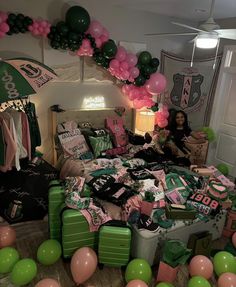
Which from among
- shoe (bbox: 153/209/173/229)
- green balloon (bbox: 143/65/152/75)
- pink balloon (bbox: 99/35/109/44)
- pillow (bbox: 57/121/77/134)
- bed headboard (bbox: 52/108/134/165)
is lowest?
shoe (bbox: 153/209/173/229)

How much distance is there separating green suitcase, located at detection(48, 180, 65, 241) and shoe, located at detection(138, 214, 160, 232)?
2.51 ft

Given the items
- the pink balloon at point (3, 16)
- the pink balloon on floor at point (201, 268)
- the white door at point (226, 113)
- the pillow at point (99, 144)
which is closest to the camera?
the pink balloon on floor at point (201, 268)

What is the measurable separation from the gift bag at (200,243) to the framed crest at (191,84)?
2.75 metres

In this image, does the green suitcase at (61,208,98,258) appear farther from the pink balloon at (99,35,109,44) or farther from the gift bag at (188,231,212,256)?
the pink balloon at (99,35,109,44)

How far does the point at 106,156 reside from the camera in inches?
142

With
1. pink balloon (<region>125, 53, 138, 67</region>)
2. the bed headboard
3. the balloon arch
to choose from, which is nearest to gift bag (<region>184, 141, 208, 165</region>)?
the balloon arch

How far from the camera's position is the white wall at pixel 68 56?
3.27 meters

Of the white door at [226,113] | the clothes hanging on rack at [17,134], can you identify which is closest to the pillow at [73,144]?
the clothes hanging on rack at [17,134]

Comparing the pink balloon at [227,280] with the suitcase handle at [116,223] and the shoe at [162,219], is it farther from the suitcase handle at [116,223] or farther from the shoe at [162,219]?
the suitcase handle at [116,223]

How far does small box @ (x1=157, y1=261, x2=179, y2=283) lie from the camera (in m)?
2.09

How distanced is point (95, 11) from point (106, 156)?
7.11 ft

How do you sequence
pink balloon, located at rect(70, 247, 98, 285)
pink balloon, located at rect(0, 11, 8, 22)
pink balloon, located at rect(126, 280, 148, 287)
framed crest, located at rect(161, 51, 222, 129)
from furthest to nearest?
framed crest, located at rect(161, 51, 222, 129), pink balloon, located at rect(0, 11, 8, 22), pink balloon, located at rect(70, 247, 98, 285), pink balloon, located at rect(126, 280, 148, 287)

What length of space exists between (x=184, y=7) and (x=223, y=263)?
3.36 m

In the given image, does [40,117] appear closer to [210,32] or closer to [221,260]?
[210,32]
